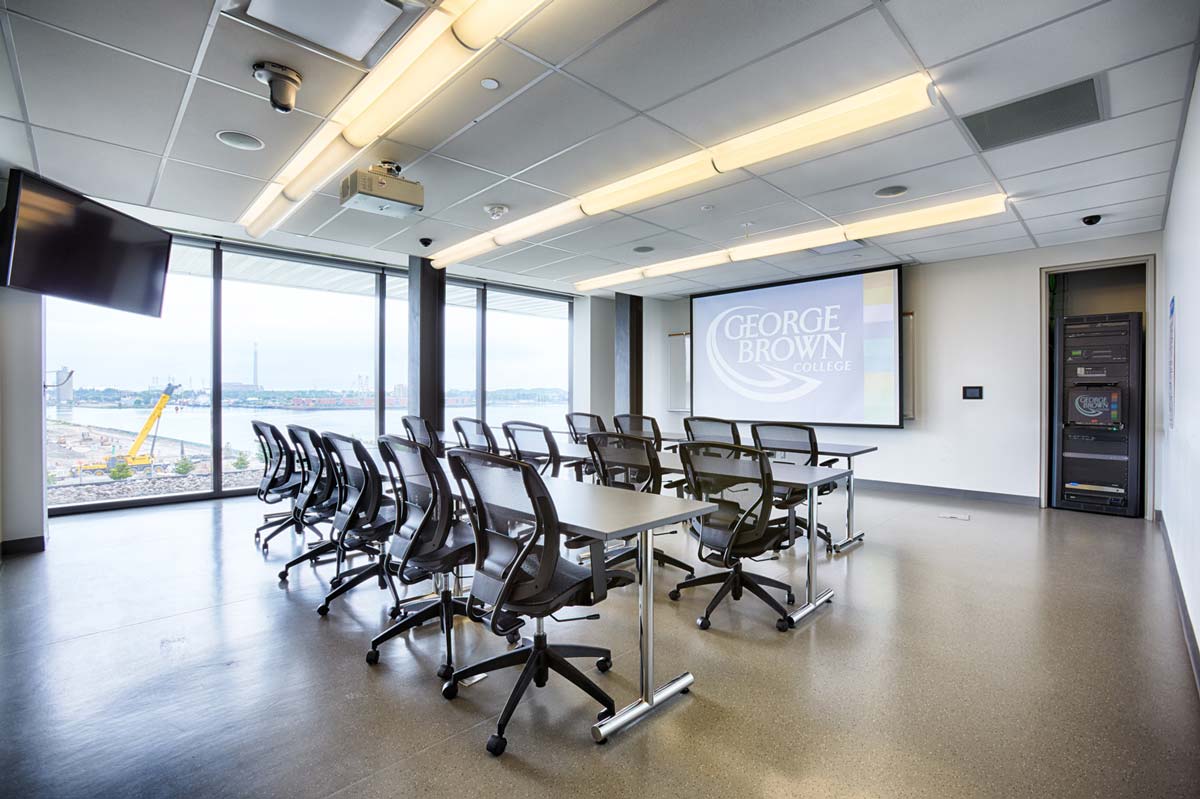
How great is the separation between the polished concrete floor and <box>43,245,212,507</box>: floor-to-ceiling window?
221 cm

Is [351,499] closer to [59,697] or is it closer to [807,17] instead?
[59,697]

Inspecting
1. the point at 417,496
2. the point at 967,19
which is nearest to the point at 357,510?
the point at 417,496

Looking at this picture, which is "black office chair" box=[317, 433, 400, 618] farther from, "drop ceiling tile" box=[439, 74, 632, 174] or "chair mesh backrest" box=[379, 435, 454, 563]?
"drop ceiling tile" box=[439, 74, 632, 174]

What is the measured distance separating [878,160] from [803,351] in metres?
3.92

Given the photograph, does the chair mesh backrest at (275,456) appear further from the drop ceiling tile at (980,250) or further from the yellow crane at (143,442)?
the drop ceiling tile at (980,250)

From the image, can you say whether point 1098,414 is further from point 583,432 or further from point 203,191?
point 203,191

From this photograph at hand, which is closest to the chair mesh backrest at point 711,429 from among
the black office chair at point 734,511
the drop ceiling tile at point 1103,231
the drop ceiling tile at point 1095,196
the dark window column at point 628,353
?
the black office chair at point 734,511

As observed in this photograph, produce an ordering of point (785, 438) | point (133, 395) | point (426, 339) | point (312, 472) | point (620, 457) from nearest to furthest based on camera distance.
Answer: point (620, 457)
point (312, 472)
point (785, 438)
point (133, 395)
point (426, 339)

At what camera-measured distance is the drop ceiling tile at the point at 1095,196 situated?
4.08 metres

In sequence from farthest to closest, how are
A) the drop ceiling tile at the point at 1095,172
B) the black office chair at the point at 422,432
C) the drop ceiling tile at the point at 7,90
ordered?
the black office chair at the point at 422,432 < the drop ceiling tile at the point at 1095,172 < the drop ceiling tile at the point at 7,90

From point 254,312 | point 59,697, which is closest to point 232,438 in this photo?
point 254,312

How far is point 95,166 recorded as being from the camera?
379cm

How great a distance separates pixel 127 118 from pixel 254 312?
148 inches

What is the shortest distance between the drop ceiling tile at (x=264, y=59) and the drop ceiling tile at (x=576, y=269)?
3709 mm
